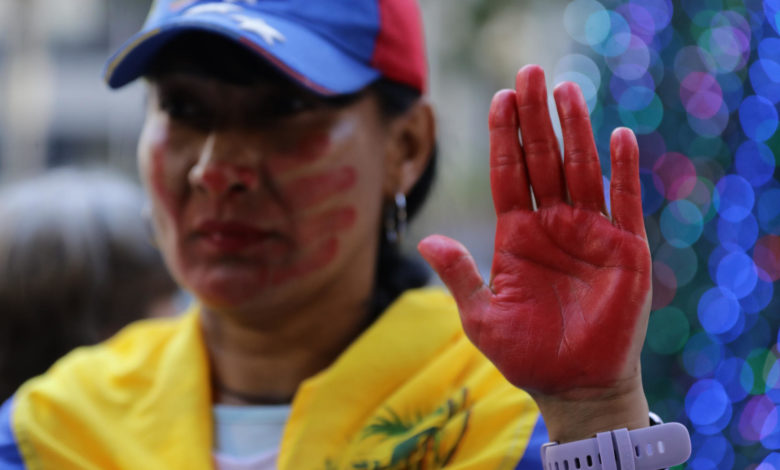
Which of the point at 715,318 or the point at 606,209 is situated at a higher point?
the point at 606,209

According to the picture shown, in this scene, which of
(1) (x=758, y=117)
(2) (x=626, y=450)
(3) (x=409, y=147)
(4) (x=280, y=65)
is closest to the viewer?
(2) (x=626, y=450)

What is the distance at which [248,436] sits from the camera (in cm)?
142

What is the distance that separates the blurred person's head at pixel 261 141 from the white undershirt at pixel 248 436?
6.9 inches

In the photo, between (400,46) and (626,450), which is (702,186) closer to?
(400,46)

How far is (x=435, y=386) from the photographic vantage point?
4.53 ft

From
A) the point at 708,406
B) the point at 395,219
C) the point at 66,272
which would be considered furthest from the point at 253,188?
the point at 708,406

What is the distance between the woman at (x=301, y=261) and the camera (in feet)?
4.15

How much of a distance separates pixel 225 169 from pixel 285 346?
13.6 inches

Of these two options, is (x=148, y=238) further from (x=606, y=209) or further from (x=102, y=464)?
(x=606, y=209)

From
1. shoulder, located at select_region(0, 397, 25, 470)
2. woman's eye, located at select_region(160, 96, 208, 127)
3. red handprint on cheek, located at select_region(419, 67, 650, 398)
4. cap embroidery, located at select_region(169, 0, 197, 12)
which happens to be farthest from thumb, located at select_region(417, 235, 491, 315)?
shoulder, located at select_region(0, 397, 25, 470)

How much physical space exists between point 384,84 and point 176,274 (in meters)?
0.49

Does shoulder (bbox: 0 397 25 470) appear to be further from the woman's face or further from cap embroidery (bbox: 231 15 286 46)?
cap embroidery (bbox: 231 15 286 46)

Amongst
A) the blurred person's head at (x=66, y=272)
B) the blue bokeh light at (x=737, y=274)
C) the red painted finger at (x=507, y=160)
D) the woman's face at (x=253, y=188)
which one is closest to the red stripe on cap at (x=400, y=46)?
the woman's face at (x=253, y=188)

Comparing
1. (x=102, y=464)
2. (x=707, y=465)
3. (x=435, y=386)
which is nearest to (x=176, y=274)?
(x=102, y=464)
